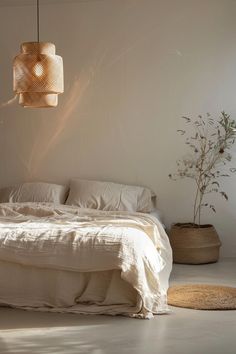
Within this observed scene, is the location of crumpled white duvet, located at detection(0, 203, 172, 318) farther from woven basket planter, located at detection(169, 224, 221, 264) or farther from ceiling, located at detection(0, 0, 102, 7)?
ceiling, located at detection(0, 0, 102, 7)

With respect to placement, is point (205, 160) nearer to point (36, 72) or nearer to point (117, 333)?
point (36, 72)

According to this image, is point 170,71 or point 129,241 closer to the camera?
point 129,241

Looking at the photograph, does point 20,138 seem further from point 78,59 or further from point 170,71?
point 170,71

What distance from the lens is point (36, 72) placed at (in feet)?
14.8

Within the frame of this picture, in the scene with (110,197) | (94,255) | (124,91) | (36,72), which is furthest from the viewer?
(124,91)

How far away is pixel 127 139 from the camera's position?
6398 millimetres

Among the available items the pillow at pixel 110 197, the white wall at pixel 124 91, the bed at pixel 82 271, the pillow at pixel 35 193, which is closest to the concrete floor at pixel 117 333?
the bed at pixel 82 271

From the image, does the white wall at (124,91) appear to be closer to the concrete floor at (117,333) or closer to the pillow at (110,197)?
the pillow at (110,197)

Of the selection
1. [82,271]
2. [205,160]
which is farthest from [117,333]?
[205,160]

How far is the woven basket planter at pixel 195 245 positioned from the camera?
5.88m

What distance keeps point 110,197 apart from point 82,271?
1943 mm

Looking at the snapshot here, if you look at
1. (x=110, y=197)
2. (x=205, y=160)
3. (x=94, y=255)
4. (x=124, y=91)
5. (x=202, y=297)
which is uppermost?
(x=124, y=91)

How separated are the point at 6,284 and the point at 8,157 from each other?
259 cm

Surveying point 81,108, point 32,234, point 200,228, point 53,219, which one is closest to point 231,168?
point 200,228
